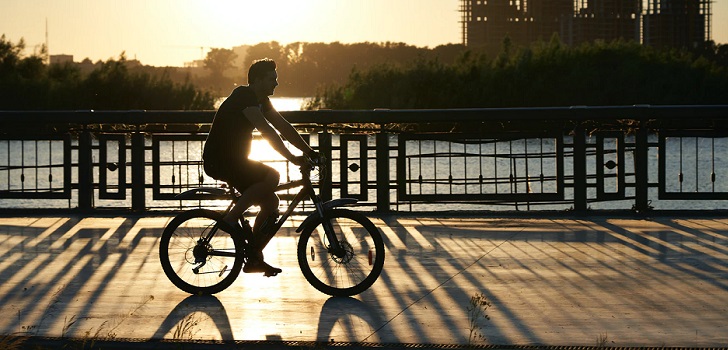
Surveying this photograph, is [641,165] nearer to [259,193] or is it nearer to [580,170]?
[580,170]

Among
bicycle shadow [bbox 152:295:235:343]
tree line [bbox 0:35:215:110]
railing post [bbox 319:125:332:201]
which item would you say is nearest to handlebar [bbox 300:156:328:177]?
bicycle shadow [bbox 152:295:235:343]

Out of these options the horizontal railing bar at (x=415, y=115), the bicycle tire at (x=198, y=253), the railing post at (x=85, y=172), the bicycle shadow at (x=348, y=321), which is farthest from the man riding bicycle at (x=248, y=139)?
the railing post at (x=85, y=172)

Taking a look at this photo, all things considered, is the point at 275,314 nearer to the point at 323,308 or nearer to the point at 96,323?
the point at 323,308

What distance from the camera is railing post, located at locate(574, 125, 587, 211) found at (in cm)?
1383

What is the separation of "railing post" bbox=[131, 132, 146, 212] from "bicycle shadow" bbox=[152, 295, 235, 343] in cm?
576

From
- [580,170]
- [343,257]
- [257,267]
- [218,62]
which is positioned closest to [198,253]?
[257,267]

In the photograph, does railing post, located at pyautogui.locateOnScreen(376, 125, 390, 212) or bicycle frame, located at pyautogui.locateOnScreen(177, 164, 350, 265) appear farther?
railing post, located at pyautogui.locateOnScreen(376, 125, 390, 212)

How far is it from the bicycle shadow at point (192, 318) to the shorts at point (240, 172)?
0.80m

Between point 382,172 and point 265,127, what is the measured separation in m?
5.95

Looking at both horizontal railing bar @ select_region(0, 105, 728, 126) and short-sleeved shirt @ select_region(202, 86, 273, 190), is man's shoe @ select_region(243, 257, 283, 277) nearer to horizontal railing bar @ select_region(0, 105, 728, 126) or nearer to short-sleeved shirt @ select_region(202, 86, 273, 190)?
short-sleeved shirt @ select_region(202, 86, 273, 190)

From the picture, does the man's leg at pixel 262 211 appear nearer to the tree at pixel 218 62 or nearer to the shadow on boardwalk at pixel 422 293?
the shadow on boardwalk at pixel 422 293

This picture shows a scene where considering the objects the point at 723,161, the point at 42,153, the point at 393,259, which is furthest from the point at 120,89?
the point at 393,259

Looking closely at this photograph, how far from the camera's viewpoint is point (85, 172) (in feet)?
47.1

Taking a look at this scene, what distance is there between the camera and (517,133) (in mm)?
15312
